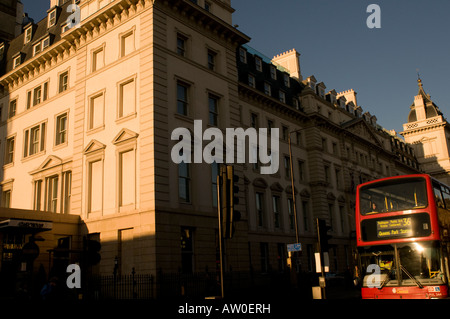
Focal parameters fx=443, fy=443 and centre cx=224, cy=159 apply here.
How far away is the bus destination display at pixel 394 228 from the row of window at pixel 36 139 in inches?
872

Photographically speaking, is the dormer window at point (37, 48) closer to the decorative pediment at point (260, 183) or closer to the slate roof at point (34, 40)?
the slate roof at point (34, 40)

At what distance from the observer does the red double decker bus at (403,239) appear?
1583 cm

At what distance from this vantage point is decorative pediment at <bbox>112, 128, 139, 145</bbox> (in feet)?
83.9

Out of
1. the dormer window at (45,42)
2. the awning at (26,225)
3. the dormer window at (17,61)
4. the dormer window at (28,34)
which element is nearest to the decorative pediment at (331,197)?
the awning at (26,225)

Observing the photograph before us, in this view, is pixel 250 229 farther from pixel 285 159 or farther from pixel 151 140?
pixel 151 140

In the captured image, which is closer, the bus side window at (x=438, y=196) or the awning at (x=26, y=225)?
the bus side window at (x=438, y=196)

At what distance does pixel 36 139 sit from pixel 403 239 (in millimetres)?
28017

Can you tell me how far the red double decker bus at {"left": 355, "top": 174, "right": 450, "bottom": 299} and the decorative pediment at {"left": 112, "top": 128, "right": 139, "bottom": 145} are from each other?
13.3m

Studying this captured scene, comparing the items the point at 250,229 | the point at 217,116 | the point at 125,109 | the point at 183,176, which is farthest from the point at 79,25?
the point at 250,229

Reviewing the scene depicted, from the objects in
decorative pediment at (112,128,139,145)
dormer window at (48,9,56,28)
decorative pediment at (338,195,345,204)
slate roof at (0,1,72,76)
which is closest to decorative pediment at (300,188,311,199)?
decorative pediment at (338,195,345,204)

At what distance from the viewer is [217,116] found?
29828mm

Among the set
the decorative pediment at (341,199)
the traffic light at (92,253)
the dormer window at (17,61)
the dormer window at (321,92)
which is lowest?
the traffic light at (92,253)

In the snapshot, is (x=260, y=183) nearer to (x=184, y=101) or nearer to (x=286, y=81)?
(x=184, y=101)

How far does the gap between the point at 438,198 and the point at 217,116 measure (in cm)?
1579
